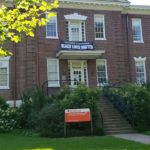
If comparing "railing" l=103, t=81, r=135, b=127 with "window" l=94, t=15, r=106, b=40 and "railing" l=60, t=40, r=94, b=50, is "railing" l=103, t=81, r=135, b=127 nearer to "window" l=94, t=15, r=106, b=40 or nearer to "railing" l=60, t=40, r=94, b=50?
"railing" l=60, t=40, r=94, b=50

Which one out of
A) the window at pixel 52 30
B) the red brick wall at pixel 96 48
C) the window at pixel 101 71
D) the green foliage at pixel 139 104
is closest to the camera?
the green foliage at pixel 139 104

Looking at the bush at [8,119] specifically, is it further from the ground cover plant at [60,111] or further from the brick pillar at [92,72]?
the brick pillar at [92,72]

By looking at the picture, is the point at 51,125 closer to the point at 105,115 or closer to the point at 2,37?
the point at 105,115

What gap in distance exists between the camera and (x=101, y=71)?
103 ft

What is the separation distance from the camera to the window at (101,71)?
102 feet

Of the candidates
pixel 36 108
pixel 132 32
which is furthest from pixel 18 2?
pixel 132 32

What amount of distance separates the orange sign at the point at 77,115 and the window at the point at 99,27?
1208cm

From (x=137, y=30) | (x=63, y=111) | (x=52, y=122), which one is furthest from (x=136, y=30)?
(x=52, y=122)

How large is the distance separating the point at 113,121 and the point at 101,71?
8.35 m

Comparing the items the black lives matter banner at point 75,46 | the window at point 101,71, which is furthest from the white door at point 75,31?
the window at point 101,71

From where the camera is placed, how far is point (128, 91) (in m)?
24.4

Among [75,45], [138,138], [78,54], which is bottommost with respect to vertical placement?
[138,138]

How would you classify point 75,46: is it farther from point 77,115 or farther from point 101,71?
point 77,115

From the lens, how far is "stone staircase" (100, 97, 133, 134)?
22250mm
